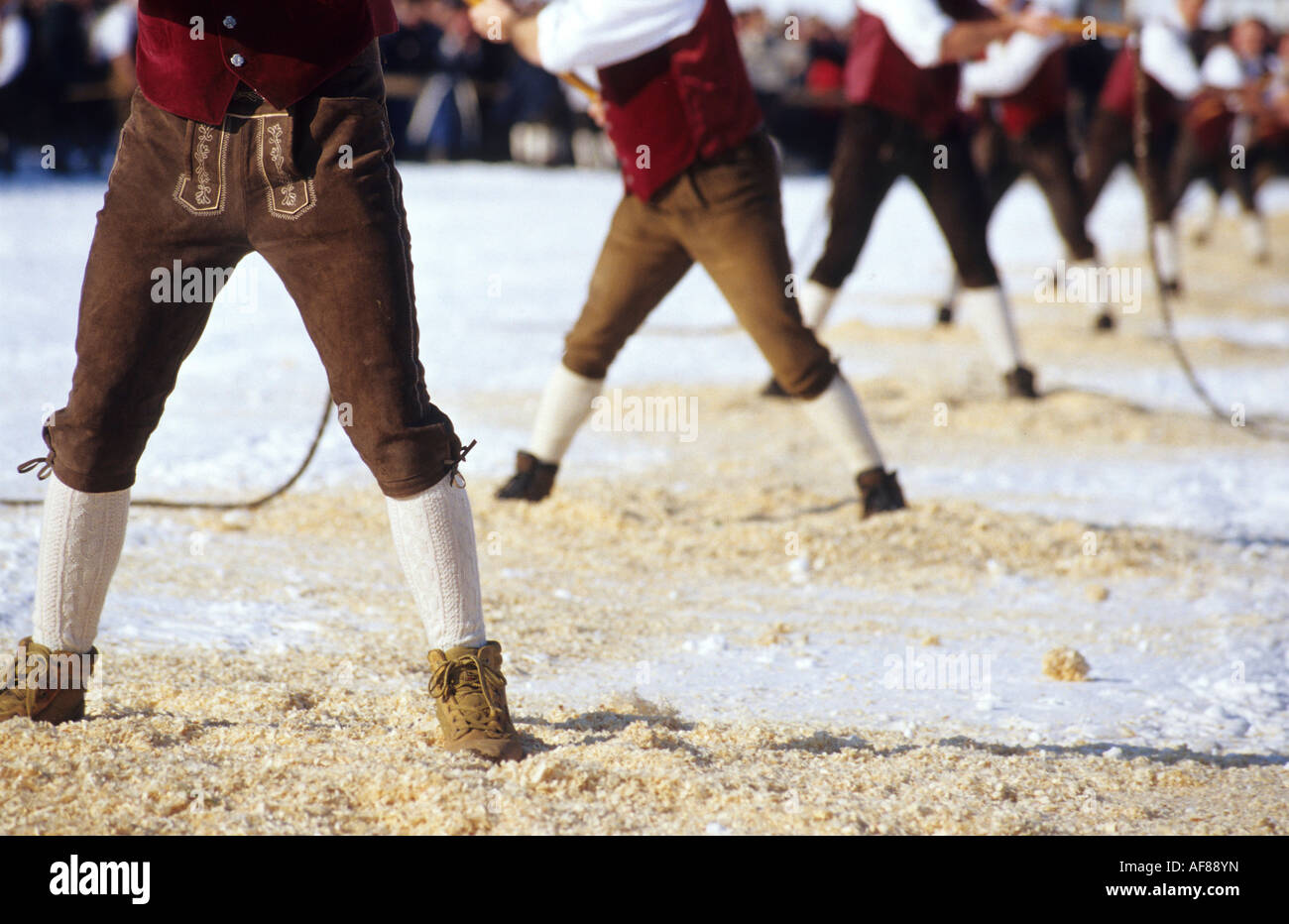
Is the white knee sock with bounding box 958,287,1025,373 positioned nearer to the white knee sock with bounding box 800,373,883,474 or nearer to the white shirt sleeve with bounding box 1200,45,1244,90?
the white knee sock with bounding box 800,373,883,474

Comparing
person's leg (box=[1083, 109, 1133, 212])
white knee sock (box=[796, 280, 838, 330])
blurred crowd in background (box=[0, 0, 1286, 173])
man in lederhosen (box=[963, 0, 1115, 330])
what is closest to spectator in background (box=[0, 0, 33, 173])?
blurred crowd in background (box=[0, 0, 1286, 173])

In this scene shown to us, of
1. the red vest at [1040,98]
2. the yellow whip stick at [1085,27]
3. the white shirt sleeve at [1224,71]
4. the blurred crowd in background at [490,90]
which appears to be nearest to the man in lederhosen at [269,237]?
the yellow whip stick at [1085,27]

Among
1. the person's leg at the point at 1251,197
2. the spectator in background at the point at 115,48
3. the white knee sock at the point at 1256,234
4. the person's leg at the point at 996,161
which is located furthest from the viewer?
the spectator in background at the point at 115,48

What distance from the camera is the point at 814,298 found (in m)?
6.25

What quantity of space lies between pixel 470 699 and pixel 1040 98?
6.14 meters

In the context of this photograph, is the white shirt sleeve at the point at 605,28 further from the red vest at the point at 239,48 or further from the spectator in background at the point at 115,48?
the spectator in background at the point at 115,48

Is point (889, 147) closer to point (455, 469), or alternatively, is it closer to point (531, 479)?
point (531, 479)

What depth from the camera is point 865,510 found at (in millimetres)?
4941

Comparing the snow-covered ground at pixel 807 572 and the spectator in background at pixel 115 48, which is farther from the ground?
the spectator in background at pixel 115 48

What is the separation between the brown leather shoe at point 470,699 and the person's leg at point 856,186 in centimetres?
358

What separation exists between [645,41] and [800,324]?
39.2 inches

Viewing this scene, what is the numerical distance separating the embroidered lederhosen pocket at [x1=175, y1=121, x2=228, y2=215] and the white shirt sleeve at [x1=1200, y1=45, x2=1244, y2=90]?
35.0 feet

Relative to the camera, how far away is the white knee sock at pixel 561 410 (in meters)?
4.77

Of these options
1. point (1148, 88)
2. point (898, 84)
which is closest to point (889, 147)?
point (898, 84)
